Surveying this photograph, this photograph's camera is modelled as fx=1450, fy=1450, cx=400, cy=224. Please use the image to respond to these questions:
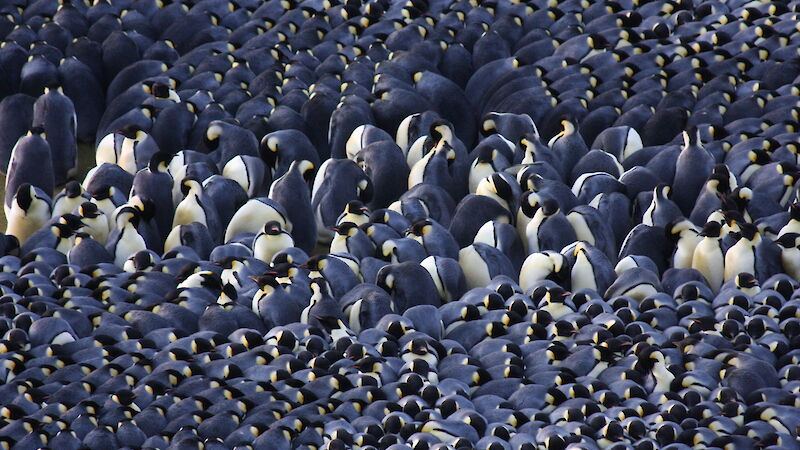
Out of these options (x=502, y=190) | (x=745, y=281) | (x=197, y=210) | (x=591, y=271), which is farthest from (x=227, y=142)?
(x=745, y=281)

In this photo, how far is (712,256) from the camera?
24.0 ft

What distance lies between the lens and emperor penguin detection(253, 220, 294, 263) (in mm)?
7391

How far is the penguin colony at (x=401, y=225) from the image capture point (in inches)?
232

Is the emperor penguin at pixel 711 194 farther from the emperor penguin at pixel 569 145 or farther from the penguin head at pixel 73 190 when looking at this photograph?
the penguin head at pixel 73 190

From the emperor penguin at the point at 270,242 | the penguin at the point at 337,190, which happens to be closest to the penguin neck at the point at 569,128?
the penguin at the point at 337,190

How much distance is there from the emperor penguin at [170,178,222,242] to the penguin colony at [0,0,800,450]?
0.8 inches

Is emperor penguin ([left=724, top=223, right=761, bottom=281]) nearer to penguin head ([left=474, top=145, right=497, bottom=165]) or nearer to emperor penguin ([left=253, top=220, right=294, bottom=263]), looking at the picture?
penguin head ([left=474, top=145, right=497, bottom=165])

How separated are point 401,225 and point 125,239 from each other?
1.44 meters

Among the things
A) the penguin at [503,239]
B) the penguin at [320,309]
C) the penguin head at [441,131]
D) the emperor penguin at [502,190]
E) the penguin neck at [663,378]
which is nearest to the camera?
the penguin neck at [663,378]

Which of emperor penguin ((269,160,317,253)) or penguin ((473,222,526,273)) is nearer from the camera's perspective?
penguin ((473,222,526,273))

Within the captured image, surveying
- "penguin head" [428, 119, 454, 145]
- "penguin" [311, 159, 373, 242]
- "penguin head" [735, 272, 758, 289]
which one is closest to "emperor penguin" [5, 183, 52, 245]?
"penguin" [311, 159, 373, 242]

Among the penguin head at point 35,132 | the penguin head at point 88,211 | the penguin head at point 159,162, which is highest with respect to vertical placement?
the penguin head at point 35,132

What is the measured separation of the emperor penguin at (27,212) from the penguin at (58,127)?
766mm

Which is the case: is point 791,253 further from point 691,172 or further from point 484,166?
point 484,166
